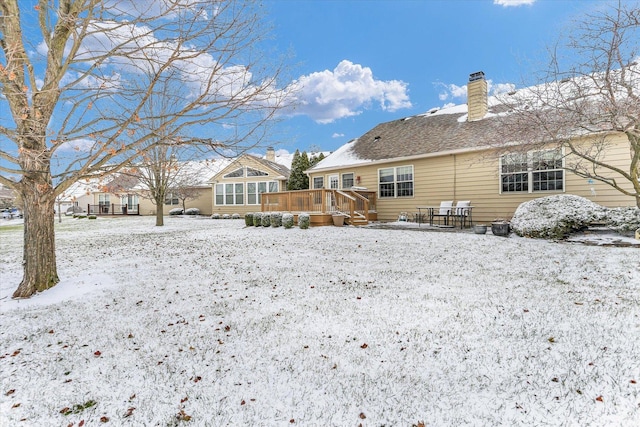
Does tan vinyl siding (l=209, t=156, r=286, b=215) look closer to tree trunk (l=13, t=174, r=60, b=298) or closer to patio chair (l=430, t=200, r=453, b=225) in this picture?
patio chair (l=430, t=200, r=453, b=225)

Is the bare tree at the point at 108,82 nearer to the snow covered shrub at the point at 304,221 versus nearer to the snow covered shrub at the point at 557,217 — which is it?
the snow covered shrub at the point at 304,221

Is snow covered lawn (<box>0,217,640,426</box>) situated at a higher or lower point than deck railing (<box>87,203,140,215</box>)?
lower

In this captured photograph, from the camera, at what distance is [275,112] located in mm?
5023

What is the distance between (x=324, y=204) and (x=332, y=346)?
9.25 meters

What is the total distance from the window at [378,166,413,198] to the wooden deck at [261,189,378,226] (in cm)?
95

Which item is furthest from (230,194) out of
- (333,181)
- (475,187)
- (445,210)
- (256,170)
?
(475,187)

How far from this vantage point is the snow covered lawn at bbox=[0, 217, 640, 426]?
2174 millimetres

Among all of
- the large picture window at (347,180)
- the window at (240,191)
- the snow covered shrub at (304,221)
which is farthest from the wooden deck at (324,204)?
the window at (240,191)

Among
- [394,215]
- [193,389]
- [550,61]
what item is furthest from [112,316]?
[394,215]

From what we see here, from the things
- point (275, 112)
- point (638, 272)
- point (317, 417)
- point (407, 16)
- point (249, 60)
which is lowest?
point (317, 417)

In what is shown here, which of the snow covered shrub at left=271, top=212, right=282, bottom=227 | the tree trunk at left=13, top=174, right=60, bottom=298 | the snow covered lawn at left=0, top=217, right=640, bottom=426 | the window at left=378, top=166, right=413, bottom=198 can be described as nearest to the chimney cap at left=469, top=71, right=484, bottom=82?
the window at left=378, top=166, right=413, bottom=198

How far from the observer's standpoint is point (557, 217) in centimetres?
803

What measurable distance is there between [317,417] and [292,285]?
9.39ft

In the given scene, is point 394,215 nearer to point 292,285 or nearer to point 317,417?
point 292,285
